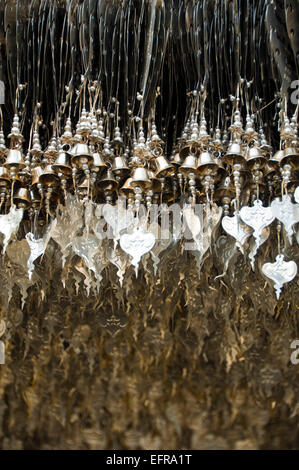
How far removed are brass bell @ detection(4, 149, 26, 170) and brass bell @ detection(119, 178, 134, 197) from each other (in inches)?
11.0

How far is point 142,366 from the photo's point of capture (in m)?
1.62

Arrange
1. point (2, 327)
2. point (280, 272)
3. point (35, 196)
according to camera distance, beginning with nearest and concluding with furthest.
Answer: point (280, 272) → point (2, 327) → point (35, 196)

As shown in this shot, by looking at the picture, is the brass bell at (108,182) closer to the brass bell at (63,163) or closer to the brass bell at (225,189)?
the brass bell at (63,163)

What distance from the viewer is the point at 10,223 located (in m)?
1.76

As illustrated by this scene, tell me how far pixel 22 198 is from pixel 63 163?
17 centimetres

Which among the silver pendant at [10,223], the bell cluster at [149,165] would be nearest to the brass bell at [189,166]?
the bell cluster at [149,165]

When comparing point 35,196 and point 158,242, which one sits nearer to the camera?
point 158,242

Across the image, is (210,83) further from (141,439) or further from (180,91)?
(141,439)

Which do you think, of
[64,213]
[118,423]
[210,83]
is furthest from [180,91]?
[118,423]

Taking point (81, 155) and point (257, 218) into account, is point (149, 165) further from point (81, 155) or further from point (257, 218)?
point (257, 218)

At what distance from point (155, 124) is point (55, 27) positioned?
402mm

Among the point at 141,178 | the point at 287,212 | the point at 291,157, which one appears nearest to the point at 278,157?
the point at 291,157

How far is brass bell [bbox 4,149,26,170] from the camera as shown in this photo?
5.77 feet

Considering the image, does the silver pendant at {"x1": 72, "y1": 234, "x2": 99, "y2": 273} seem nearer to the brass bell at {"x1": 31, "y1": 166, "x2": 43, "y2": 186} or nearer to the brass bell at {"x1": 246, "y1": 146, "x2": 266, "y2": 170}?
the brass bell at {"x1": 31, "y1": 166, "x2": 43, "y2": 186}
